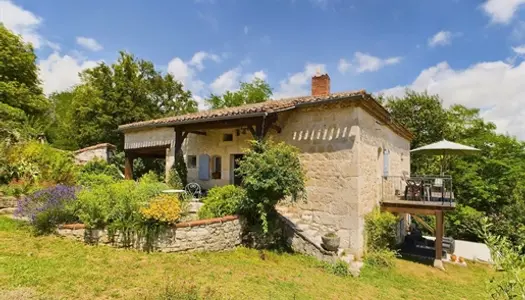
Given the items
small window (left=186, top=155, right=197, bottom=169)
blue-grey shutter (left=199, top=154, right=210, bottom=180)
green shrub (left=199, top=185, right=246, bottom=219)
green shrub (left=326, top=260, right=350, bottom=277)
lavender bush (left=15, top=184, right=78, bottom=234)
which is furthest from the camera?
small window (left=186, top=155, right=197, bottom=169)

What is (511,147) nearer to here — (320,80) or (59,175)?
(320,80)

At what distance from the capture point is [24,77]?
19.1 metres

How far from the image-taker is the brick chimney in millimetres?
12445

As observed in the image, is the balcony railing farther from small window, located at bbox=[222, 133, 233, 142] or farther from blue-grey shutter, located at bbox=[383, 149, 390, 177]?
small window, located at bbox=[222, 133, 233, 142]

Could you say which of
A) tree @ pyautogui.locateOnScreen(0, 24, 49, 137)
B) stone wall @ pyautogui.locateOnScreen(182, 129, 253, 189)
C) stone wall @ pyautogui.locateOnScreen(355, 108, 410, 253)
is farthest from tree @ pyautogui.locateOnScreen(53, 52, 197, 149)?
stone wall @ pyautogui.locateOnScreen(355, 108, 410, 253)

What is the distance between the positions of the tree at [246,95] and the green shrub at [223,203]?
901 inches

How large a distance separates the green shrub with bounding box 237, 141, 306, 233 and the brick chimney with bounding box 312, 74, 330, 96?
504cm

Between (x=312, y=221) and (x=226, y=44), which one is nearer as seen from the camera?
(x=312, y=221)

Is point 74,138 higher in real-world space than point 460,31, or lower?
lower

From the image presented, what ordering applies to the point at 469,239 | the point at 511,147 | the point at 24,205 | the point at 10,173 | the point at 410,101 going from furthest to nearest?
the point at 410,101, the point at 511,147, the point at 469,239, the point at 10,173, the point at 24,205

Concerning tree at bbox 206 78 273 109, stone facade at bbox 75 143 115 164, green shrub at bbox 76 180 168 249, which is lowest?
green shrub at bbox 76 180 168 249

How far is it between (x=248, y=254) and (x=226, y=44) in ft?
45.3

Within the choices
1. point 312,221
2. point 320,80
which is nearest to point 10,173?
point 312,221

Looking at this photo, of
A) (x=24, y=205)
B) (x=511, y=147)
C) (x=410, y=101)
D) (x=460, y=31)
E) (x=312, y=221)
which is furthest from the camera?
(x=410, y=101)
